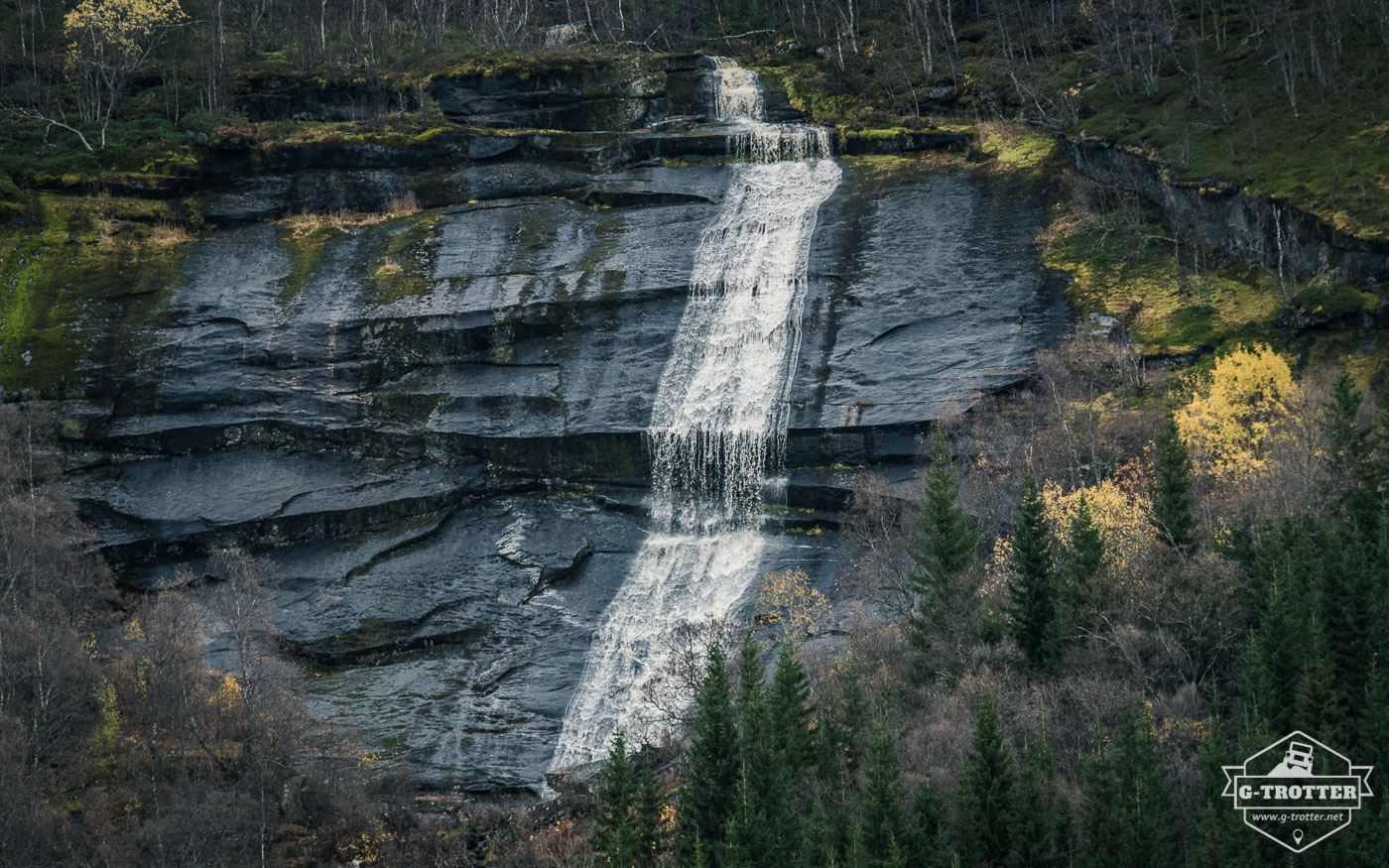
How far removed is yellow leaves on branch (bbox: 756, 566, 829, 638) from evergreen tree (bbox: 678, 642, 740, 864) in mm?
11853

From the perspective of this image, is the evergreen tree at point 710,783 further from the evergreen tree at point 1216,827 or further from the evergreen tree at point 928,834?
the evergreen tree at point 1216,827

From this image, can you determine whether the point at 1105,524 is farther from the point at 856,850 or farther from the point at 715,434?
the point at 715,434

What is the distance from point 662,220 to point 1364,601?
137ft

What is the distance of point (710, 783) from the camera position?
32219 millimetres

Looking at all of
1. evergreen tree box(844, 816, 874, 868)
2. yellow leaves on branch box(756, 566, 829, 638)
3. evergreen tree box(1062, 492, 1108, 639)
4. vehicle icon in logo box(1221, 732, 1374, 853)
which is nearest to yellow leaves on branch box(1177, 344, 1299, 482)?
evergreen tree box(1062, 492, 1108, 639)

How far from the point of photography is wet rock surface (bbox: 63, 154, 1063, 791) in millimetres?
48844

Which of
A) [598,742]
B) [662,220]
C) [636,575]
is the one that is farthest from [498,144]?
[598,742]

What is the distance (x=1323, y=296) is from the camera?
1822 inches

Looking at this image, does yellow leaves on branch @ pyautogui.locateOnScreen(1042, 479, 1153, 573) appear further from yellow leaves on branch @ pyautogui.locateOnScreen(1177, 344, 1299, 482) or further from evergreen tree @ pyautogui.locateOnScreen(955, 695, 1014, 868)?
evergreen tree @ pyautogui.locateOnScreen(955, 695, 1014, 868)

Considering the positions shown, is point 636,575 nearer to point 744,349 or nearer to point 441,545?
point 441,545

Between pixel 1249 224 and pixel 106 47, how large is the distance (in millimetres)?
70247

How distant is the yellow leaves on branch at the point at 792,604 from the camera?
45.2 meters

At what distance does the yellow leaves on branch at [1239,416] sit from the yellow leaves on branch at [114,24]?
68.6 meters

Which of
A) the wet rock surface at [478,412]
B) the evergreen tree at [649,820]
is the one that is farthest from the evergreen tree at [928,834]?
the wet rock surface at [478,412]
